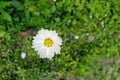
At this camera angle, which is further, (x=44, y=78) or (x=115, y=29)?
(x=115, y=29)

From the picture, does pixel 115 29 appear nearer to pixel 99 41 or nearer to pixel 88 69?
pixel 99 41

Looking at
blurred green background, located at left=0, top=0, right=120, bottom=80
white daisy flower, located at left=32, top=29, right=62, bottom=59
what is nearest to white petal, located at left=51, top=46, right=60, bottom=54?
white daisy flower, located at left=32, top=29, right=62, bottom=59

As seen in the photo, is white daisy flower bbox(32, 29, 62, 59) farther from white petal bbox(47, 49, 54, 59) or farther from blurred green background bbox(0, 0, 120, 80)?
blurred green background bbox(0, 0, 120, 80)

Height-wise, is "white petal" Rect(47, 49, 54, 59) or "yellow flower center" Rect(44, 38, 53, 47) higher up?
"yellow flower center" Rect(44, 38, 53, 47)

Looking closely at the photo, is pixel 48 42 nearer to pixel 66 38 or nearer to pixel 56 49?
pixel 56 49

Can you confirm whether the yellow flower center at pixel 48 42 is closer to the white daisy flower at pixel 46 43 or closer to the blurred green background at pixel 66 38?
the white daisy flower at pixel 46 43

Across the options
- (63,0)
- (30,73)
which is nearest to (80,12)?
(63,0)

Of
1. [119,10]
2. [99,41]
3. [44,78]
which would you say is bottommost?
[44,78]

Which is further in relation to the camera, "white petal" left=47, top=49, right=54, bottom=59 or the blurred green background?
the blurred green background
